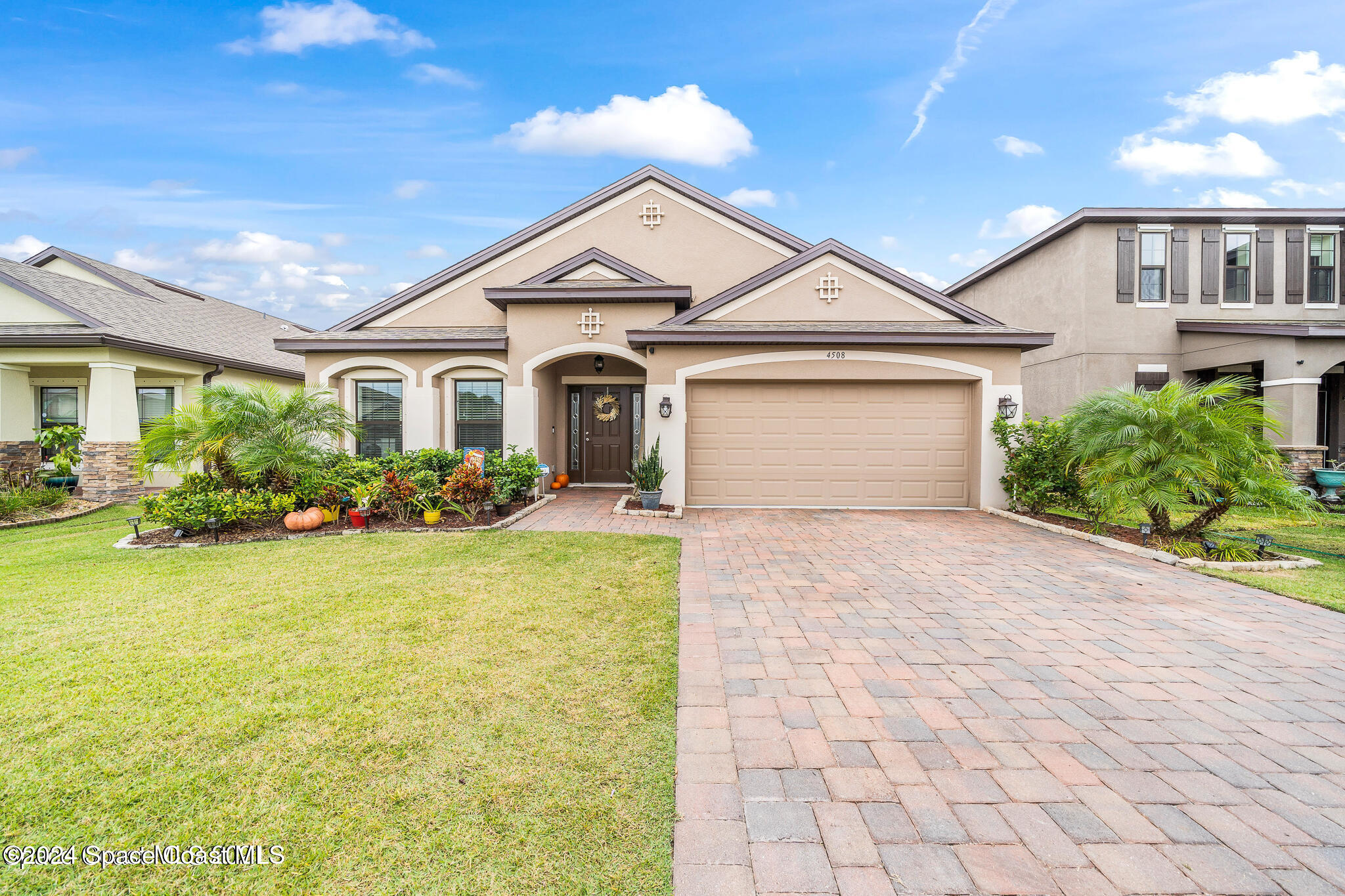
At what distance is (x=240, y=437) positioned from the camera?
805 centimetres

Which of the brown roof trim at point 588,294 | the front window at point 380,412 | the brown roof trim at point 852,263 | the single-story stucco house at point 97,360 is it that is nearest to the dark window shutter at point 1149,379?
the brown roof trim at point 852,263

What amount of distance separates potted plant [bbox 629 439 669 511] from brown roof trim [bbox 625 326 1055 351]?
6.88 ft

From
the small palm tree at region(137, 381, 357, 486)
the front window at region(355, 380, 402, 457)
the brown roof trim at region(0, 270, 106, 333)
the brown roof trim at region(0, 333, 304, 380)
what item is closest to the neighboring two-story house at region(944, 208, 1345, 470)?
the front window at region(355, 380, 402, 457)

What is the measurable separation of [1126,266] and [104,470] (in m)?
23.6

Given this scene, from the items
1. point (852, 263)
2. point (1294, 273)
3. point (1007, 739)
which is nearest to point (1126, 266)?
point (1294, 273)

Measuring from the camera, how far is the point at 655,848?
2100 millimetres

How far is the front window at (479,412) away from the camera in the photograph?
11.7m

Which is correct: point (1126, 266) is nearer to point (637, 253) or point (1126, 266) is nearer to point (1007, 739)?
point (637, 253)

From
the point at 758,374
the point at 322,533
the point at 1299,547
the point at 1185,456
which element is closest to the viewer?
the point at 1185,456

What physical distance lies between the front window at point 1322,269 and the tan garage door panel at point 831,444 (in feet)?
36.2

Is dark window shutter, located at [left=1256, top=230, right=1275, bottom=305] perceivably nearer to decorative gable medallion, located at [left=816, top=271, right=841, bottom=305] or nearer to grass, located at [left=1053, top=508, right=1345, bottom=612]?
grass, located at [left=1053, top=508, right=1345, bottom=612]

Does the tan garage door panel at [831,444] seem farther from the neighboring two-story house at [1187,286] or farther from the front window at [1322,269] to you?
the front window at [1322,269]

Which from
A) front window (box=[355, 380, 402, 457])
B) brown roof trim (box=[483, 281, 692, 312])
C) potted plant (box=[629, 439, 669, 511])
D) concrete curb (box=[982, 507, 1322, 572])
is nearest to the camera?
concrete curb (box=[982, 507, 1322, 572])

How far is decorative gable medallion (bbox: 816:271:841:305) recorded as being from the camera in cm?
1022
